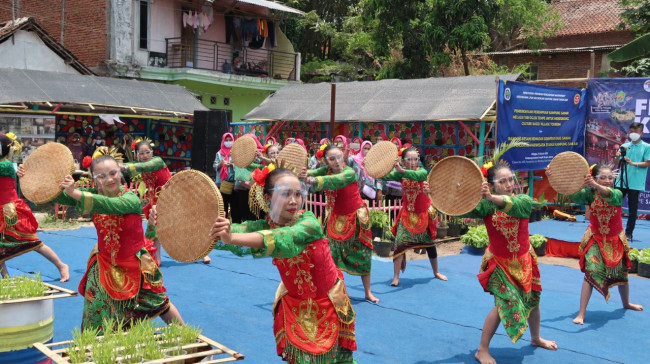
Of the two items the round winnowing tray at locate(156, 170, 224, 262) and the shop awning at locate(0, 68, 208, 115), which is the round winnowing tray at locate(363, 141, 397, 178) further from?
→ the shop awning at locate(0, 68, 208, 115)

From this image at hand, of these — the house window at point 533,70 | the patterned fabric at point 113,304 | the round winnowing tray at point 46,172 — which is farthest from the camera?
the house window at point 533,70

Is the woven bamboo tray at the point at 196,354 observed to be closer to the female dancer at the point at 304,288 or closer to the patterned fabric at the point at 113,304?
the female dancer at the point at 304,288

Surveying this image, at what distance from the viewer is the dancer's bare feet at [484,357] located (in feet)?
15.1

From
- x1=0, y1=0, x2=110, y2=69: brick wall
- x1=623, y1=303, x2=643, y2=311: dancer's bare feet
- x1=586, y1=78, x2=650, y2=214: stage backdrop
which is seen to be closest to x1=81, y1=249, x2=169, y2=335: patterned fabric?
x1=623, y1=303, x2=643, y2=311: dancer's bare feet

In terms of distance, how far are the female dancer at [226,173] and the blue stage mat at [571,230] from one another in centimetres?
462

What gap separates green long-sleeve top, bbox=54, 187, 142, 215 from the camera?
383cm

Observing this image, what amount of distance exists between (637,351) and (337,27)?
22224 mm

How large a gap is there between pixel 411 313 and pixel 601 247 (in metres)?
1.78

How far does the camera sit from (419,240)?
715 cm

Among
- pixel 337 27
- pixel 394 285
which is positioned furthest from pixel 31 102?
pixel 337 27

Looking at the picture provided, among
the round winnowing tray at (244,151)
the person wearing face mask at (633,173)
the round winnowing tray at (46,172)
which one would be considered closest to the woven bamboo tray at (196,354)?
the round winnowing tray at (46,172)

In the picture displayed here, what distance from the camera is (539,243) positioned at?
9.03 metres

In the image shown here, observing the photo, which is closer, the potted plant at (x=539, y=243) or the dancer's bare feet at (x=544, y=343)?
the dancer's bare feet at (x=544, y=343)

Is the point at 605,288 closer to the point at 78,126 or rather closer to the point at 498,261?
the point at 498,261
